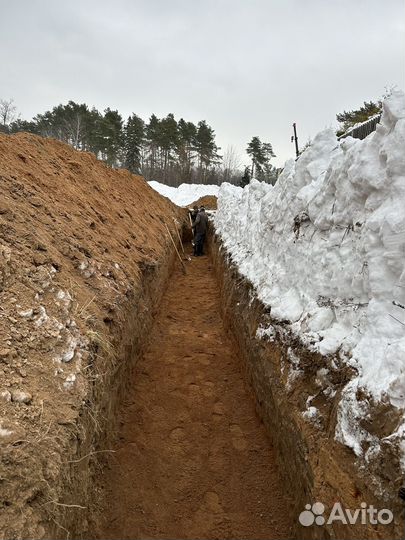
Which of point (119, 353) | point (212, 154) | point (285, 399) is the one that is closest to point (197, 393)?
point (119, 353)

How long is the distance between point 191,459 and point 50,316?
2.16 m

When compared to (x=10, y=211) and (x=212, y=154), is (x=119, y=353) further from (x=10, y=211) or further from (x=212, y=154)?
(x=212, y=154)

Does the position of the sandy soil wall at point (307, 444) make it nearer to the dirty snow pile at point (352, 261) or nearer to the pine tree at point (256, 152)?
the dirty snow pile at point (352, 261)

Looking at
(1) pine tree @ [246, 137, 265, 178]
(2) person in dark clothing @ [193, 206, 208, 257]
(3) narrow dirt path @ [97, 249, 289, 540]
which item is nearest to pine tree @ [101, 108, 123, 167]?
(1) pine tree @ [246, 137, 265, 178]

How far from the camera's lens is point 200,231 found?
13.3 metres

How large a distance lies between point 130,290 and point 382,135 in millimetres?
3946

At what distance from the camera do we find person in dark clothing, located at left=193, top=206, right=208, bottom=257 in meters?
13.1

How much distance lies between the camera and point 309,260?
146 inches

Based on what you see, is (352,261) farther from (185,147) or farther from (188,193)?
(185,147)

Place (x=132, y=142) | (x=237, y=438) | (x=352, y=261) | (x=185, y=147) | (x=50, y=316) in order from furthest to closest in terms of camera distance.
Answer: (x=185, y=147) → (x=132, y=142) → (x=237, y=438) → (x=50, y=316) → (x=352, y=261)

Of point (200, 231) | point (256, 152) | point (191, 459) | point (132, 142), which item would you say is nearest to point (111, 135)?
point (132, 142)

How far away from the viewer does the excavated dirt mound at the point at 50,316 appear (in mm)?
2266

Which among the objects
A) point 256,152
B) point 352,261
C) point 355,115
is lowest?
point 352,261

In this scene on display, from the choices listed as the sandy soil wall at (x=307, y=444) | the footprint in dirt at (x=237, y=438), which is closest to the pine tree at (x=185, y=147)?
the sandy soil wall at (x=307, y=444)
